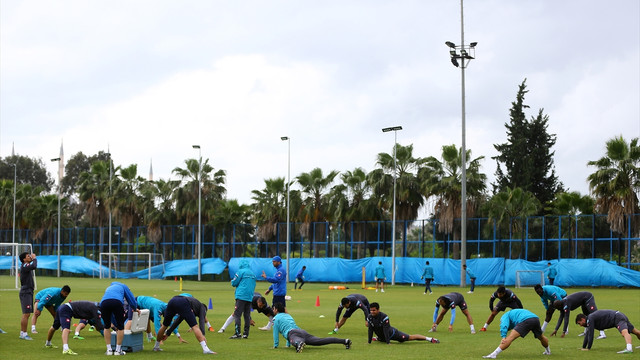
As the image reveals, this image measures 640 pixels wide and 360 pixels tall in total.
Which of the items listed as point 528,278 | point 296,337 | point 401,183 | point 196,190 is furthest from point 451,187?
point 296,337

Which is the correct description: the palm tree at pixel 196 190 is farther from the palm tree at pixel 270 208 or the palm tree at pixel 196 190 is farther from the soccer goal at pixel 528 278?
the soccer goal at pixel 528 278

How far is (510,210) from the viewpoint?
63781mm

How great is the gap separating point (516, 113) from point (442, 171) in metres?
24.0

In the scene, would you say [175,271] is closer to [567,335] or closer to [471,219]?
[471,219]

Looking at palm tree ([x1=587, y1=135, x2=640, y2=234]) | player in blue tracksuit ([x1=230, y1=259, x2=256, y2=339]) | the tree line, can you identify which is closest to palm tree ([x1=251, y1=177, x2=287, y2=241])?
the tree line

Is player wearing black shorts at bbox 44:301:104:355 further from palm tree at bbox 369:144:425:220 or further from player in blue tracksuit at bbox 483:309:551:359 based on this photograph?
palm tree at bbox 369:144:425:220

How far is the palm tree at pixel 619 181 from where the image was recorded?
55062 mm

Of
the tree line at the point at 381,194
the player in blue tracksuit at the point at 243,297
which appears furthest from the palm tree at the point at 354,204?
the player in blue tracksuit at the point at 243,297

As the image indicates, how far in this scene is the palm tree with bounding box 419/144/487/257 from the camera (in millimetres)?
64062

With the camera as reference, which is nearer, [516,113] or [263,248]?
[263,248]

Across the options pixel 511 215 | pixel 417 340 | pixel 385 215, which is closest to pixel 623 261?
pixel 511 215

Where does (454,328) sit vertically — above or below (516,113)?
below

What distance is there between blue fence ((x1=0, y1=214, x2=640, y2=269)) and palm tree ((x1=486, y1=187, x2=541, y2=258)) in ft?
0.82

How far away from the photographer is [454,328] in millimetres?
22719
